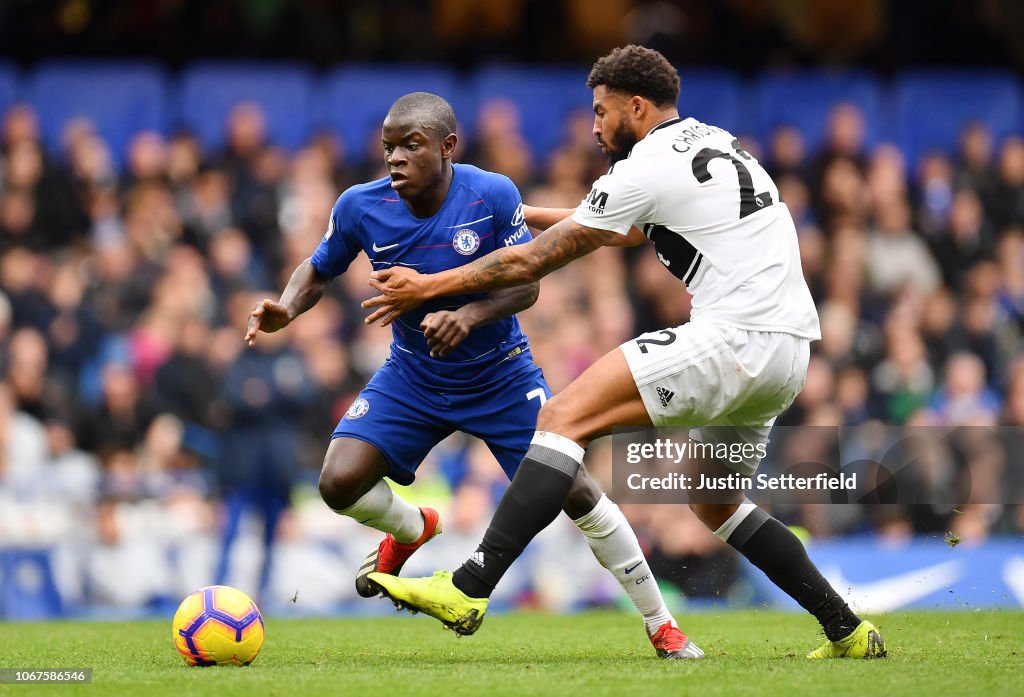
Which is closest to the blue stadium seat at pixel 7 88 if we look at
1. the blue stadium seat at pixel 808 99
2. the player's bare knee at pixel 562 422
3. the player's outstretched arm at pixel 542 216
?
the blue stadium seat at pixel 808 99

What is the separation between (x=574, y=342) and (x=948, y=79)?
22.8 ft

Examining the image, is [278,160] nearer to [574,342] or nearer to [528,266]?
[574,342]

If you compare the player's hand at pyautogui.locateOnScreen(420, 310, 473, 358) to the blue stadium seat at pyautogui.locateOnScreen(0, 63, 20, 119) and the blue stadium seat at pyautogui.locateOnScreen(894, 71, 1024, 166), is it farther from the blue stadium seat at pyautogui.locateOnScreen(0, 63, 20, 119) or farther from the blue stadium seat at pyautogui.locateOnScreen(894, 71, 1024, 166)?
the blue stadium seat at pyautogui.locateOnScreen(894, 71, 1024, 166)

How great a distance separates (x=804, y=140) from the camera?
16.6 meters

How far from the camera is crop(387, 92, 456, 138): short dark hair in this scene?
6.95 m

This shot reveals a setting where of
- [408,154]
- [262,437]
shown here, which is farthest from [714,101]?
[408,154]

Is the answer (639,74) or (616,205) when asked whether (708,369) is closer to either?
(616,205)

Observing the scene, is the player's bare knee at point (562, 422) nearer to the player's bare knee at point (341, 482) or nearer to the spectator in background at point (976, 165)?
Answer: the player's bare knee at point (341, 482)

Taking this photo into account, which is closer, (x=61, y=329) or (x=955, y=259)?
(x=61, y=329)

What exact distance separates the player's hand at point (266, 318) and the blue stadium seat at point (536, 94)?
9693 mm

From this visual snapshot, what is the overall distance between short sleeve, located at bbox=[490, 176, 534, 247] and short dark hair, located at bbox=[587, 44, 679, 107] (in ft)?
3.09

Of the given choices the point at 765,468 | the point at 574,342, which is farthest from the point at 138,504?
the point at 765,468

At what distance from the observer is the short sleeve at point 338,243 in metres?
7.28

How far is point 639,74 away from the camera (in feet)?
21.0
